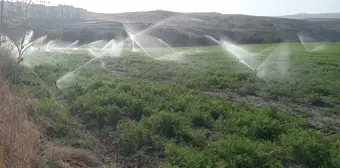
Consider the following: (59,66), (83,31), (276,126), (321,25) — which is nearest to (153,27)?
(83,31)

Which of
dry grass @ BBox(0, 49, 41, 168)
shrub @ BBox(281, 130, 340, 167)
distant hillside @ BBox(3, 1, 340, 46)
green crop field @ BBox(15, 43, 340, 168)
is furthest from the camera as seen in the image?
distant hillside @ BBox(3, 1, 340, 46)

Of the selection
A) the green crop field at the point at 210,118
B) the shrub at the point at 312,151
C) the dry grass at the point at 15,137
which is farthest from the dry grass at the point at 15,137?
the shrub at the point at 312,151

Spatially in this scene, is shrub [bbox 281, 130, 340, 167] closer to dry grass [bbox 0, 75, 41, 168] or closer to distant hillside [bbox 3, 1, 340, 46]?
dry grass [bbox 0, 75, 41, 168]

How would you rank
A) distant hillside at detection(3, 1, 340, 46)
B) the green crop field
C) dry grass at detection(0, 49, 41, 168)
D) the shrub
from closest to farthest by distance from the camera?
dry grass at detection(0, 49, 41, 168) → the shrub → the green crop field → distant hillside at detection(3, 1, 340, 46)

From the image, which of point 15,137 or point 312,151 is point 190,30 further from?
point 15,137

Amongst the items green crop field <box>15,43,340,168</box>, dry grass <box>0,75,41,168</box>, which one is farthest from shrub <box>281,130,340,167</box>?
dry grass <box>0,75,41,168</box>

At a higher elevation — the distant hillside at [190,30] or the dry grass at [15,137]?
the dry grass at [15,137]

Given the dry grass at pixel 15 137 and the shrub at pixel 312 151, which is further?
the shrub at pixel 312 151

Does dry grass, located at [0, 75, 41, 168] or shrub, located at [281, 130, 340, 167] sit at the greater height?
dry grass, located at [0, 75, 41, 168]

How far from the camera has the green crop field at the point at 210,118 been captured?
295 inches

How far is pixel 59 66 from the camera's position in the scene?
2144 centimetres

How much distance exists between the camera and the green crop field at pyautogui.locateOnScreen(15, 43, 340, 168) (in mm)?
7500

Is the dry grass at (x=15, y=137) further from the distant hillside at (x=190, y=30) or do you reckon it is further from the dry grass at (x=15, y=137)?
the distant hillside at (x=190, y=30)

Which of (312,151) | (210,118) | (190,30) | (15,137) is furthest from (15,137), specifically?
(190,30)
